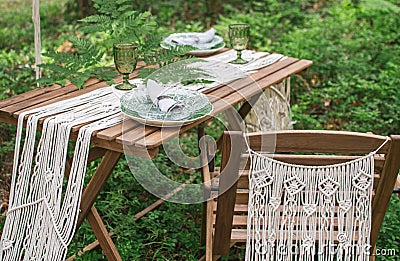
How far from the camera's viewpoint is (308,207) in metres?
1.89

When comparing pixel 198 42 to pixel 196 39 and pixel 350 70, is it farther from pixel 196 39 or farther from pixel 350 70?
pixel 350 70

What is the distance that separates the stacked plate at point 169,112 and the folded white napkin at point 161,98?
0.01 m

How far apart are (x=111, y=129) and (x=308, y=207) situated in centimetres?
70

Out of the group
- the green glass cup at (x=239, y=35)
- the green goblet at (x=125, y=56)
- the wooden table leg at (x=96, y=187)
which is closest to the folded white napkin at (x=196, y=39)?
the green glass cup at (x=239, y=35)

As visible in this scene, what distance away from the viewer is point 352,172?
185cm

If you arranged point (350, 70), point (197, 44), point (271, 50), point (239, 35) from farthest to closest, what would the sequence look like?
point (271, 50) < point (350, 70) < point (197, 44) < point (239, 35)

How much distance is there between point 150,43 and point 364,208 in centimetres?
111

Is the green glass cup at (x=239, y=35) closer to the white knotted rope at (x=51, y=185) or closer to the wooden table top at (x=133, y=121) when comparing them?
the wooden table top at (x=133, y=121)

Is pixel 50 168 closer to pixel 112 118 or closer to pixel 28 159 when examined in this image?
pixel 28 159

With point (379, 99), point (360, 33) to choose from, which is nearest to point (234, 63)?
point (379, 99)

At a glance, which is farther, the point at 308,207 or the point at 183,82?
the point at 183,82

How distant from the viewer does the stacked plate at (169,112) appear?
196 centimetres

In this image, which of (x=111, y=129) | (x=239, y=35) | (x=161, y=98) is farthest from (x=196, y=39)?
(x=111, y=129)

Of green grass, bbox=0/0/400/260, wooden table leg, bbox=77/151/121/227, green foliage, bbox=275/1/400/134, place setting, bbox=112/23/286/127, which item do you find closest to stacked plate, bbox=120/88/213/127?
place setting, bbox=112/23/286/127
